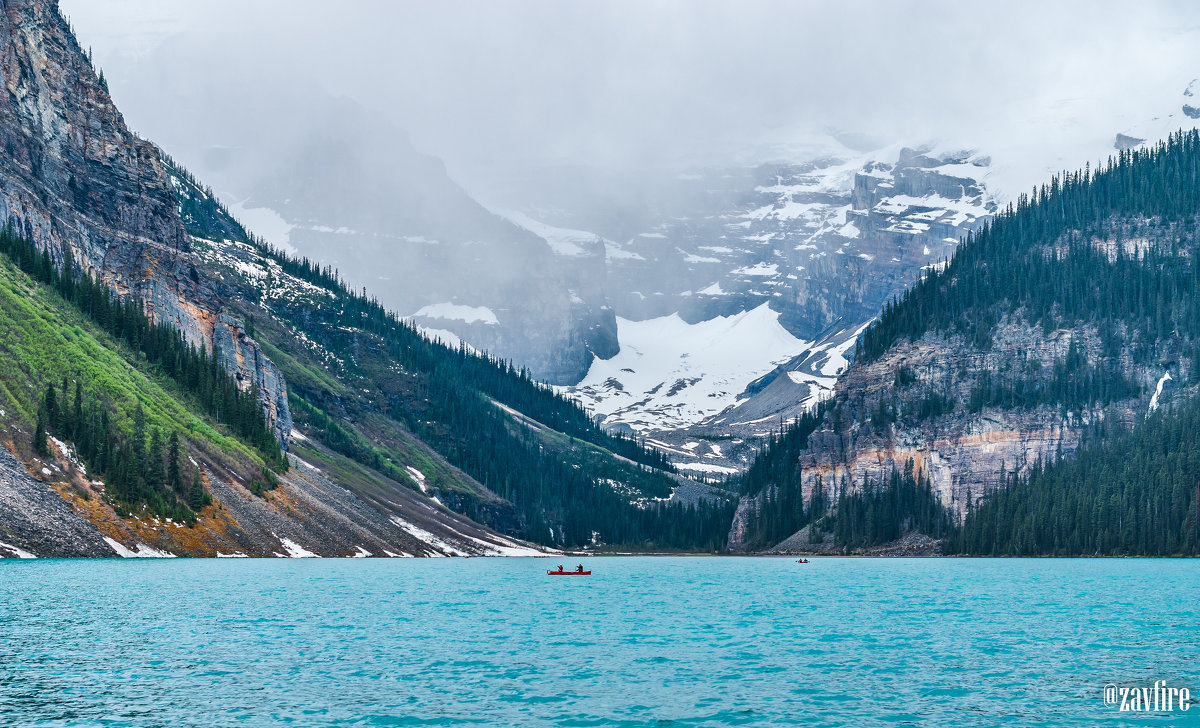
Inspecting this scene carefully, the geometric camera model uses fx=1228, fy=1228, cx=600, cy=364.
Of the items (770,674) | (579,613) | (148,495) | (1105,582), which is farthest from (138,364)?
(770,674)

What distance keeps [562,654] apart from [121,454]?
9939cm

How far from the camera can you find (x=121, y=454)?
146 meters

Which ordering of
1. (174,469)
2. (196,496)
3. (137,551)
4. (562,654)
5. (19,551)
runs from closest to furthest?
(562,654) → (19,551) → (137,551) → (174,469) → (196,496)

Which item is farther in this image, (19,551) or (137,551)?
(137,551)

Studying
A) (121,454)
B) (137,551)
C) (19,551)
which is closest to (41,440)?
(121,454)

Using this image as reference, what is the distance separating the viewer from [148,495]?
145 m

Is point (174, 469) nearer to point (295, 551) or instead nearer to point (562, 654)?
point (295, 551)

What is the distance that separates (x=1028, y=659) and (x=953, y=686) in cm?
1064

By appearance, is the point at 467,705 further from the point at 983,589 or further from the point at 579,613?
the point at 983,589

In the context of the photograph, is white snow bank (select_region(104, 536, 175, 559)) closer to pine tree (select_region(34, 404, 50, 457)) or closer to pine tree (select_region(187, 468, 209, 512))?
pine tree (select_region(34, 404, 50, 457))

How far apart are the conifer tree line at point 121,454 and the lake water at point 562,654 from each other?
1129 inches

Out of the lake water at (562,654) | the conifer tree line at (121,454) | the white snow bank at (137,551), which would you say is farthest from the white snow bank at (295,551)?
the lake water at (562,654)

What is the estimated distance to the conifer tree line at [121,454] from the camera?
142 m

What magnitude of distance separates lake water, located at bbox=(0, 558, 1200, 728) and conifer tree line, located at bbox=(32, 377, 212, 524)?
2869 cm
